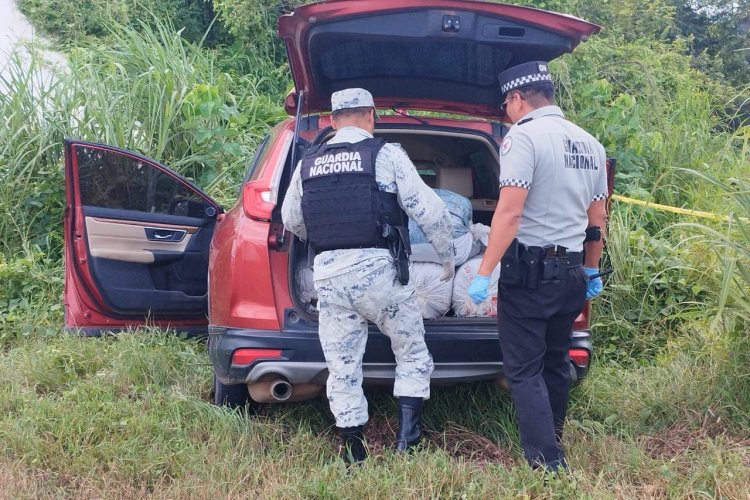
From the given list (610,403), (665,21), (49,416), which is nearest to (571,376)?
(610,403)

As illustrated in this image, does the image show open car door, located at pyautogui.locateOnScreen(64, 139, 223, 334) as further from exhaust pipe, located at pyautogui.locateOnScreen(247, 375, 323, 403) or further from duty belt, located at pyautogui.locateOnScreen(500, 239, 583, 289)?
duty belt, located at pyautogui.locateOnScreen(500, 239, 583, 289)

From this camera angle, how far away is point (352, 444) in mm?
3143

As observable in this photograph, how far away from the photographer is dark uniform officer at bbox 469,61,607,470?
288 centimetres

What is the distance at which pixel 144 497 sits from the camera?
110 inches

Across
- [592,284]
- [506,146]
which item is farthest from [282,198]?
[592,284]

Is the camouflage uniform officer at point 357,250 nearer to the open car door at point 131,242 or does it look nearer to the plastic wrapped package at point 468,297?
the plastic wrapped package at point 468,297

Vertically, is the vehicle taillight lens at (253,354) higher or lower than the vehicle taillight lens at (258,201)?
lower

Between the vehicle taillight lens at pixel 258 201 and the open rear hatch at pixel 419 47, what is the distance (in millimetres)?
577

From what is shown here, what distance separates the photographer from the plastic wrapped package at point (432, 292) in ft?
11.2

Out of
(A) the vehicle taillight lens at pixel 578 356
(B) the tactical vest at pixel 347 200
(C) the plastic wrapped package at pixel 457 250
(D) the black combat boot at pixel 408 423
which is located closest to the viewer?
(B) the tactical vest at pixel 347 200

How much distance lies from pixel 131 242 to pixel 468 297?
1.93 metres

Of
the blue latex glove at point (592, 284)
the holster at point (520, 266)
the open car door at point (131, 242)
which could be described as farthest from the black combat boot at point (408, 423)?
the open car door at point (131, 242)

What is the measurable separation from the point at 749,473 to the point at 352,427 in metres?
1.48

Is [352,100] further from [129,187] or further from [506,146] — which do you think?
[129,187]
